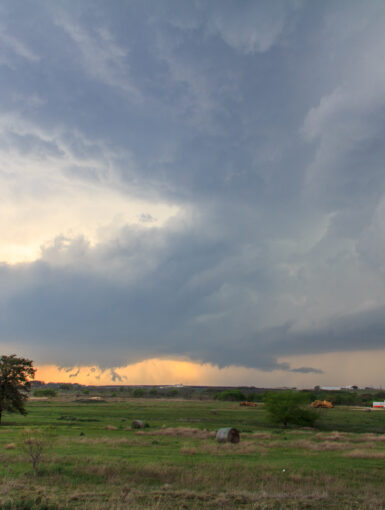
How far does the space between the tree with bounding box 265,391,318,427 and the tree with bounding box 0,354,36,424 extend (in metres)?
45.9

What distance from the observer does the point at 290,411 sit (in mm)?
80062

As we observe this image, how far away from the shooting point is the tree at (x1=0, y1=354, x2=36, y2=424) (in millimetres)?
64750

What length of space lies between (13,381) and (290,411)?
1994 inches

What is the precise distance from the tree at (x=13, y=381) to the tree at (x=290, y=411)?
45925 millimetres

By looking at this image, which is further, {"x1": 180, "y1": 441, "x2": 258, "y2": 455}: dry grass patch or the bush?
{"x1": 180, "y1": 441, "x2": 258, "y2": 455}: dry grass patch

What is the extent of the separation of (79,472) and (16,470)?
14.7ft

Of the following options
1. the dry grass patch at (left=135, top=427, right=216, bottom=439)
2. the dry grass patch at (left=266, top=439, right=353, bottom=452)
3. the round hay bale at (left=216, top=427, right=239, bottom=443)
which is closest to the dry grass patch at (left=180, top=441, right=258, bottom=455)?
the round hay bale at (left=216, top=427, right=239, bottom=443)

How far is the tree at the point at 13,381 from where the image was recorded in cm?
6475

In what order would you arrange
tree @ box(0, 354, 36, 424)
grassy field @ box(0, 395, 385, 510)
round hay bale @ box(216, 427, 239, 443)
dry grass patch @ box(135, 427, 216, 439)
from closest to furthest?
1. grassy field @ box(0, 395, 385, 510)
2. round hay bale @ box(216, 427, 239, 443)
3. dry grass patch @ box(135, 427, 216, 439)
4. tree @ box(0, 354, 36, 424)

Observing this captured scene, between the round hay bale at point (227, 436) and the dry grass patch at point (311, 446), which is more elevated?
the round hay bale at point (227, 436)

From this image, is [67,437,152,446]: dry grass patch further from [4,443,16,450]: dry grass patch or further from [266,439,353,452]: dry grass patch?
[266,439,353,452]: dry grass patch

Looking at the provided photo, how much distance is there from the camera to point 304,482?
84.6 feet

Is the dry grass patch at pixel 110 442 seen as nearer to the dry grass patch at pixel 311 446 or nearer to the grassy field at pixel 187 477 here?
the grassy field at pixel 187 477

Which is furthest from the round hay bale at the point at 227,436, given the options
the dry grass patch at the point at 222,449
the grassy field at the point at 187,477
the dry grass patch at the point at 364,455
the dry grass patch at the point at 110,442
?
the dry grass patch at the point at 364,455
